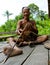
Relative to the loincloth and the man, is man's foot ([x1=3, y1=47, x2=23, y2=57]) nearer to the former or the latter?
the man

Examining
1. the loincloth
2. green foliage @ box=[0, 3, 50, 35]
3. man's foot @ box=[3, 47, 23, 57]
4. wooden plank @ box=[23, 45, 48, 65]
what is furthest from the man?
green foliage @ box=[0, 3, 50, 35]

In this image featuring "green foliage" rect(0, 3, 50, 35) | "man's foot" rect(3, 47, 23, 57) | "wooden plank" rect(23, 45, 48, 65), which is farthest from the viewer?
"green foliage" rect(0, 3, 50, 35)

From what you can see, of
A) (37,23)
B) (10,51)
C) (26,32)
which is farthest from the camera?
(37,23)

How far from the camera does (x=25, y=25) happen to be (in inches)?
169

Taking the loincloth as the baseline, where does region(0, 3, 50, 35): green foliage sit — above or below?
below

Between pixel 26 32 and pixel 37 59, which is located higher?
pixel 26 32

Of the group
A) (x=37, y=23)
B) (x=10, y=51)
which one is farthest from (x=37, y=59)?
(x=37, y=23)

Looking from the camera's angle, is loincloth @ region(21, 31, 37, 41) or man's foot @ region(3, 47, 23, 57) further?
loincloth @ region(21, 31, 37, 41)

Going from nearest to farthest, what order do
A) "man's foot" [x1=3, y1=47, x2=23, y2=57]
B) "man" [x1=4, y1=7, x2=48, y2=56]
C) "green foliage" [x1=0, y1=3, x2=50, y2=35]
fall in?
"man's foot" [x1=3, y1=47, x2=23, y2=57]
"man" [x1=4, y1=7, x2=48, y2=56]
"green foliage" [x1=0, y1=3, x2=50, y2=35]

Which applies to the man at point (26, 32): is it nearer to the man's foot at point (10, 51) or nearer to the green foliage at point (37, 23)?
the man's foot at point (10, 51)

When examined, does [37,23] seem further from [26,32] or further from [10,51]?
[10,51]

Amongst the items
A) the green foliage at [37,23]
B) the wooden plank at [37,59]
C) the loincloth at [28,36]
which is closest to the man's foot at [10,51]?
the wooden plank at [37,59]

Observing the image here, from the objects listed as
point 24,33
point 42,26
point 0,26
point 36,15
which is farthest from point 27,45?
point 36,15

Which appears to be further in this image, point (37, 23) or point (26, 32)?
point (37, 23)
